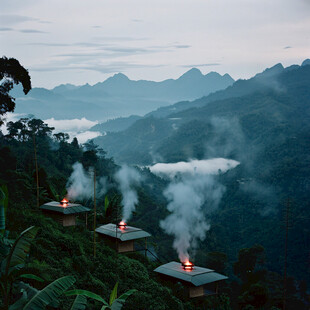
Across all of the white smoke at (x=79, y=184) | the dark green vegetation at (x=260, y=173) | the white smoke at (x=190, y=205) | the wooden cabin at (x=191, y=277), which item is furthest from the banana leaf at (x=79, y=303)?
the white smoke at (x=190, y=205)

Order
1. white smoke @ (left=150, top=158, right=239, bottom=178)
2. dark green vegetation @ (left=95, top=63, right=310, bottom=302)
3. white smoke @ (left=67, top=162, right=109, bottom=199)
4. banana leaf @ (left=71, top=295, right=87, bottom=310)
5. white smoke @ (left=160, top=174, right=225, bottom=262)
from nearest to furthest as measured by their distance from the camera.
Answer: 1. banana leaf @ (left=71, top=295, right=87, bottom=310)
2. white smoke @ (left=67, top=162, right=109, bottom=199)
3. white smoke @ (left=160, top=174, right=225, bottom=262)
4. dark green vegetation @ (left=95, top=63, right=310, bottom=302)
5. white smoke @ (left=150, top=158, right=239, bottom=178)

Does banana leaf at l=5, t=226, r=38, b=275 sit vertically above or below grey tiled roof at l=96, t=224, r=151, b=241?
above

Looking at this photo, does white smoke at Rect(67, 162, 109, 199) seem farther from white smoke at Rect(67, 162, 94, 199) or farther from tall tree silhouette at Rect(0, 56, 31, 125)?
tall tree silhouette at Rect(0, 56, 31, 125)

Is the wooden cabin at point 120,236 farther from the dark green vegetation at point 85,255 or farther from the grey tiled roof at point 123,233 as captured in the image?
A: the dark green vegetation at point 85,255

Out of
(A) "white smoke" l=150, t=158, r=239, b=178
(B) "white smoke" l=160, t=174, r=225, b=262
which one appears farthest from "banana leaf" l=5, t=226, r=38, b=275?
(A) "white smoke" l=150, t=158, r=239, b=178

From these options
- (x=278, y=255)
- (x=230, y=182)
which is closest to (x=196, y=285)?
(x=278, y=255)

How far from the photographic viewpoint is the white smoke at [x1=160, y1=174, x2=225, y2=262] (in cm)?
6900

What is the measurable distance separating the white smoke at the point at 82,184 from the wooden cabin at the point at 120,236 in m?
10.8

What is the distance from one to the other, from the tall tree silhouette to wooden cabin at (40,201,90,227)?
6457 mm

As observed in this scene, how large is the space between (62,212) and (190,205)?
3320 inches

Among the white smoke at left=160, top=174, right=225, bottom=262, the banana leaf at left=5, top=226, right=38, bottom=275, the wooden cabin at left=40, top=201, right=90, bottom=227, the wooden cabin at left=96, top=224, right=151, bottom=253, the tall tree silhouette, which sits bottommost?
the white smoke at left=160, top=174, right=225, bottom=262

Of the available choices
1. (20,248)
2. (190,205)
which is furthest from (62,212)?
(190,205)

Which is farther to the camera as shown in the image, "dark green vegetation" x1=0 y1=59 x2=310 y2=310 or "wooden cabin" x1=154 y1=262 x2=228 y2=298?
"wooden cabin" x1=154 y1=262 x2=228 y2=298

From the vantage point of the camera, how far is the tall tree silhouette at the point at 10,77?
24.8 meters
